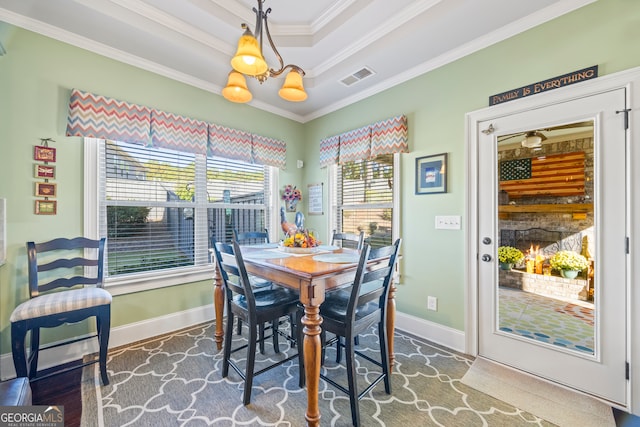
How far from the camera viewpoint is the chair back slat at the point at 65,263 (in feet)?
6.43

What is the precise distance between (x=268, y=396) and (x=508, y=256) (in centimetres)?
209

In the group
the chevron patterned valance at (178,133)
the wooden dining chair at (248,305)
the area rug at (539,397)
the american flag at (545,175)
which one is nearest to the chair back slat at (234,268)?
the wooden dining chair at (248,305)

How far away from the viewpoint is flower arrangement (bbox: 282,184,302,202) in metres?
3.67

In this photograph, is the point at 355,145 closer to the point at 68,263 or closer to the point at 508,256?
the point at 508,256

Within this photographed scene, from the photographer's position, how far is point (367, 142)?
3.01 m

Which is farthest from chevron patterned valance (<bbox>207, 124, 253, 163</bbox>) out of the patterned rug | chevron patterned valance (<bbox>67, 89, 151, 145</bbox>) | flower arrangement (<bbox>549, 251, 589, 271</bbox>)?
flower arrangement (<bbox>549, 251, 589, 271</bbox>)

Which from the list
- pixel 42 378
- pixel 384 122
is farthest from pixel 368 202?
pixel 42 378

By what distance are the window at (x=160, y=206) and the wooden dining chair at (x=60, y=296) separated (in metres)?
0.20

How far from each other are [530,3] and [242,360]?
3418 millimetres

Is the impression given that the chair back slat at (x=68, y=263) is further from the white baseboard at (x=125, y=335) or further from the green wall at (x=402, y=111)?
the white baseboard at (x=125, y=335)

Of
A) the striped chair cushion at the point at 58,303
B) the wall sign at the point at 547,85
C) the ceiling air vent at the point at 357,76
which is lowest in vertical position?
the striped chair cushion at the point at 58,303

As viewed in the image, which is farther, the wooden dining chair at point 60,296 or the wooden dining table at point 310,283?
the wooden dining chair at point 60,296

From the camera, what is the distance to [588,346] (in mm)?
1804

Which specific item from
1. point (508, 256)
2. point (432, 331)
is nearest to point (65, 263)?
point (432, 331)
